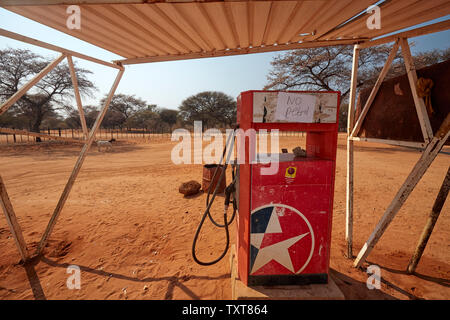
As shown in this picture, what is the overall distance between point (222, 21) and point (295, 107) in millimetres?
1157

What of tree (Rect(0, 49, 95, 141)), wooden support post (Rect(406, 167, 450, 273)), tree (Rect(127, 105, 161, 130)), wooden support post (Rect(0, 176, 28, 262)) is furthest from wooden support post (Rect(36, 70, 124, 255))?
tree (Rect(127, 105, 161, 130))

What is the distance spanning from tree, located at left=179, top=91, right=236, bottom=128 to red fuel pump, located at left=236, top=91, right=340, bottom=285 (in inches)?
1396

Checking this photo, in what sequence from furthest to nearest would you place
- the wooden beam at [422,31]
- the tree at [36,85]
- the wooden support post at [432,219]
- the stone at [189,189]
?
the tree at [36,85] < the stone at [189,189] < the wooden support post at [432,219] < the wooden beam at [422,31]

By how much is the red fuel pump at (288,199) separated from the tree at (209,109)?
35.5m

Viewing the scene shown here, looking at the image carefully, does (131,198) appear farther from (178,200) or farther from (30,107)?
(30,107)

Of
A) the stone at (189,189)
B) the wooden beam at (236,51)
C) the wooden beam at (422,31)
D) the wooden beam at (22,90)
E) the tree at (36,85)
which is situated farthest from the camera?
the tree at (36,85)

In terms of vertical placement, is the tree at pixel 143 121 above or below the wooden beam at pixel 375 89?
above

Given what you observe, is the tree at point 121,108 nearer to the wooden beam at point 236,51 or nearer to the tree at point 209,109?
the tree at point 209,109

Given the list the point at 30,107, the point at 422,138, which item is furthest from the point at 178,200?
the point at 30,107

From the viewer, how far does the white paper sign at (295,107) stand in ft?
5.80

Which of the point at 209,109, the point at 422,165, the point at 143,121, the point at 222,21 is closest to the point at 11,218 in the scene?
the point at 222,21

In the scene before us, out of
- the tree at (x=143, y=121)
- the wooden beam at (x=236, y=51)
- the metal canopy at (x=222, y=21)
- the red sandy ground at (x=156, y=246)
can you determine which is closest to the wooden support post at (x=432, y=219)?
the red sandy ground at (x=156, y=246)

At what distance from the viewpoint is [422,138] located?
1.91 metres
